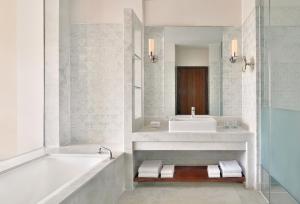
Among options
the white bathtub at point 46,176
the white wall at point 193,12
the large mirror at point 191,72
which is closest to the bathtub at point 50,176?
the white bathtub at point 46,176

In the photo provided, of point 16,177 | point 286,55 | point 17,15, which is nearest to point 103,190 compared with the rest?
point 16,177

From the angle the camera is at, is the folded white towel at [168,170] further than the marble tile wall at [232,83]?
No

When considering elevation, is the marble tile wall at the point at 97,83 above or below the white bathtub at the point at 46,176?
above

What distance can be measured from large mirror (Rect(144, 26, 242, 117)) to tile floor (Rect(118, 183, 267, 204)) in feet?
3.31

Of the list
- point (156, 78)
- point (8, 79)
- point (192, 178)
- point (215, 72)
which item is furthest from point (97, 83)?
point (192, 178)

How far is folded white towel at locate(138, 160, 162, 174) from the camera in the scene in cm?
366

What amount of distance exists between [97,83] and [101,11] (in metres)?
1.02

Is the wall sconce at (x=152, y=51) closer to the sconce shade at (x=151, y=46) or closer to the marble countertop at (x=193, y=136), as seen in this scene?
the sconce shade at (x=151, y=46)

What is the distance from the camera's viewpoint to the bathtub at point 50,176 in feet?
8.08

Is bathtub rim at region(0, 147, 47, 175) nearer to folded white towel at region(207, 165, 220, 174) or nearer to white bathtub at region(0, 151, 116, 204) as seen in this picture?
white bathtub at region(0, 151, 116, 204)

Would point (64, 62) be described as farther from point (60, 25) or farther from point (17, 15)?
point (17, 15)

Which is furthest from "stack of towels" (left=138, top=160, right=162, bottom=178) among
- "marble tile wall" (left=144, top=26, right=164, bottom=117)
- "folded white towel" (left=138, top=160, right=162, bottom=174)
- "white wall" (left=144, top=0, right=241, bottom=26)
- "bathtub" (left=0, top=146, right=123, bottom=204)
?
→ "white wall" (left=144, top=0, right=241, bottom=26)

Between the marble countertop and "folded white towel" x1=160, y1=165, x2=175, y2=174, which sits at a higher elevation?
the marble countertop

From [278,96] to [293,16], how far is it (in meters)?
0.73
